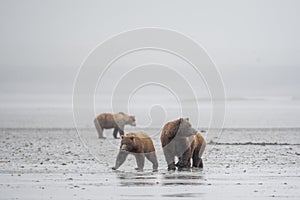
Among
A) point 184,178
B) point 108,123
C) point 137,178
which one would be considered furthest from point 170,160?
point 108,123

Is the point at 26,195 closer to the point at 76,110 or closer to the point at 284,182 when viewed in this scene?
the point at 284,182

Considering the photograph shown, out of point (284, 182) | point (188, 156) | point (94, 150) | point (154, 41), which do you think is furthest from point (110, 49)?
point (284, 182)

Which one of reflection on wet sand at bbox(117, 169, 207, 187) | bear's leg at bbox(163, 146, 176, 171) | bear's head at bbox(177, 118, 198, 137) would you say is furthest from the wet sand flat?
bear's head at bbox(177, 118, 198, 137)

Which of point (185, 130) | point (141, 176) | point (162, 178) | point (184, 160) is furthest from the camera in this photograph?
point (185, 130)

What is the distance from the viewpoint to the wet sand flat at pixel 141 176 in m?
11.5

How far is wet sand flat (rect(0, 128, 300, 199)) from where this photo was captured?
37.6ft

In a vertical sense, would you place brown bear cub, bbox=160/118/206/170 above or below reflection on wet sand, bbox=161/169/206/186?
above

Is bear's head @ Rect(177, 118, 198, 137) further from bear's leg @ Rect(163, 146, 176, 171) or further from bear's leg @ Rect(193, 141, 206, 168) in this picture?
bear's leg @ Rect(193, 141, 206, 168)

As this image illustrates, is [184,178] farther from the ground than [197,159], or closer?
closer

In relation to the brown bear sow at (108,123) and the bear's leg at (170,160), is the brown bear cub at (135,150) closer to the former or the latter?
the bear's leg at (170,160)

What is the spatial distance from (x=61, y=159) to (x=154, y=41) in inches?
436

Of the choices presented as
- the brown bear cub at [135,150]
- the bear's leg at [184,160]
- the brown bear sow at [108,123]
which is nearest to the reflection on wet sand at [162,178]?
the bear's leg at [184,160]

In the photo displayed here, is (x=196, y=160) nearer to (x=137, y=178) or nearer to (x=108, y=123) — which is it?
(x=137, y=178)

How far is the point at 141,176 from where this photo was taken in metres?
14.6
